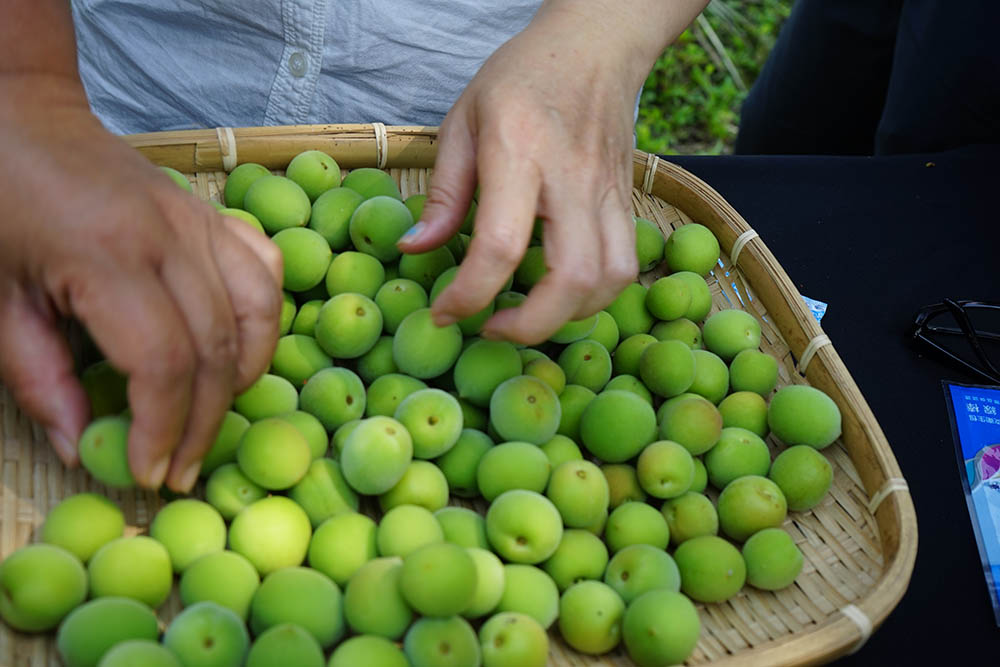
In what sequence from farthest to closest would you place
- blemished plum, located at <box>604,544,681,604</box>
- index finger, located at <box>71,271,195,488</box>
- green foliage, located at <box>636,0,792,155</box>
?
green foliage, located at <box>636,0,792,155</box>, blemished plum, located at <box>604,544,681,604</box>, index finger, located at <box>71,271,195,488</box>

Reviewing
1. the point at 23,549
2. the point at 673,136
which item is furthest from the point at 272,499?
the point at 673,136

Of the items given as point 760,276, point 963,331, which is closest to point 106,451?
point 760,276

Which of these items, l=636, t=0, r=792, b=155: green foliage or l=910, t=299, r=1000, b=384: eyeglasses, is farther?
l=636, t=0, r=792, b=155: green foliage

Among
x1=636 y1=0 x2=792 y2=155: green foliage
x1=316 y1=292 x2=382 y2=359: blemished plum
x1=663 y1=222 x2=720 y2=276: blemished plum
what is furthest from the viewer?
x1=636 y1=0 x2=792 y2=155: green foliage

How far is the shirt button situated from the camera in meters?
1.24

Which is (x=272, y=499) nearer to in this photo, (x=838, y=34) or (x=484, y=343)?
(x=484, y=343)

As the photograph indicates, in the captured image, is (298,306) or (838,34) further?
(838,34)

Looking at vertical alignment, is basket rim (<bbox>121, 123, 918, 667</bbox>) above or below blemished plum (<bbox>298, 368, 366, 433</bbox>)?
above

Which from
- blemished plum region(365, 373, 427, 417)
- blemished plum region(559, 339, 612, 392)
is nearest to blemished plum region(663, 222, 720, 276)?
blemished plum region(559, 339, 612, 392)

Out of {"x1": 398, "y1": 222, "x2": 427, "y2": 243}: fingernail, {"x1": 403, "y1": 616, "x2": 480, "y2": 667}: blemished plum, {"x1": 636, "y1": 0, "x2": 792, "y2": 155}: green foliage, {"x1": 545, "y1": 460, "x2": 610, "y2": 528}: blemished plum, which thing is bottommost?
{"x1": 636, "y1": 0, "x2": 792, "y2": 155}: green foliage

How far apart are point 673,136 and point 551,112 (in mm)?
2226

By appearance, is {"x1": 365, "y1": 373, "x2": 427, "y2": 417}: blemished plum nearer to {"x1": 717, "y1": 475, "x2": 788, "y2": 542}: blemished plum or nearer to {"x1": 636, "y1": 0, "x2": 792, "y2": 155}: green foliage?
{"x1": 717, "y1": 475, "x2": 788, "y2": 542}: blemished plum

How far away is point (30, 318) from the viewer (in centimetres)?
68

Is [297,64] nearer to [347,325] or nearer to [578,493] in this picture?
[347,325]
